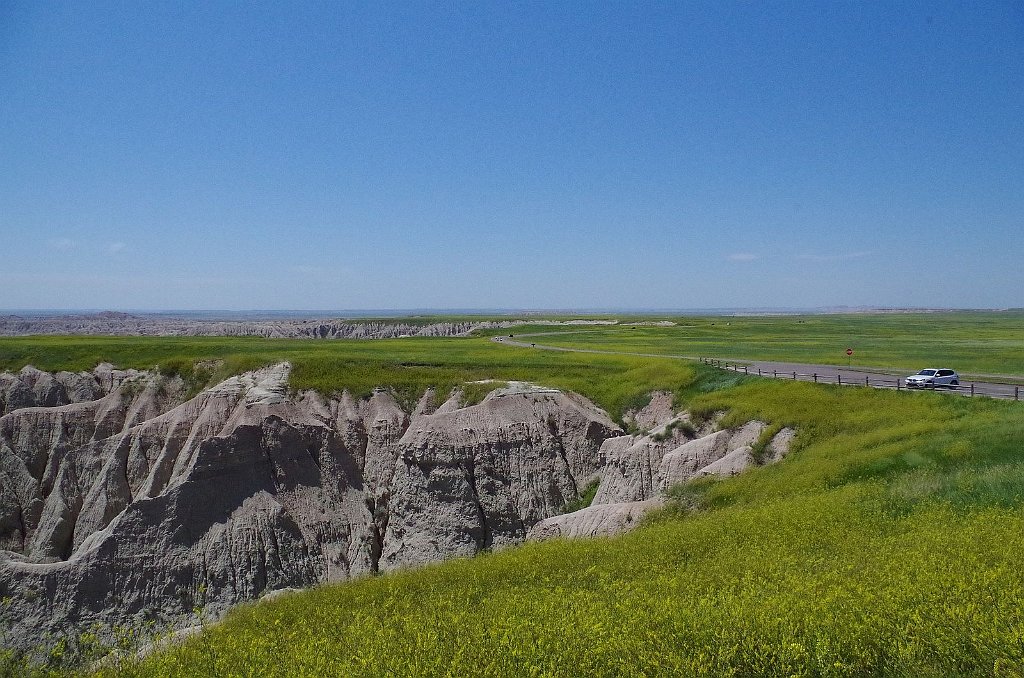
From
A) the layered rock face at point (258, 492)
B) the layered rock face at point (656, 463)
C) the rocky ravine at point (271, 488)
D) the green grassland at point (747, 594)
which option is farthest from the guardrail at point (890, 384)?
the layered rock face at point (258, 492)

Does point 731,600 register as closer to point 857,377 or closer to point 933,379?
point 933,379

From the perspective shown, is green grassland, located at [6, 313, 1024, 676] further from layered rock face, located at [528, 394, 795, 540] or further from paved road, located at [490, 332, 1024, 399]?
paved road, located at [490, 332, 1024, 399]

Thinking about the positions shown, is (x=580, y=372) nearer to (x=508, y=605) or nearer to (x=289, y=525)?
(x=289, y=525)

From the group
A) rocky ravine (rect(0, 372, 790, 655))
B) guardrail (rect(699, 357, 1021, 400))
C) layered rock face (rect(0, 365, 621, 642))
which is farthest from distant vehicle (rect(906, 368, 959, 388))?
layered rock face (rect(0, 365, 621, 642))

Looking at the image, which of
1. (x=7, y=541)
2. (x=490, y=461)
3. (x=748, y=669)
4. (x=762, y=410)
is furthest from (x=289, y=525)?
(x=748, y=669)

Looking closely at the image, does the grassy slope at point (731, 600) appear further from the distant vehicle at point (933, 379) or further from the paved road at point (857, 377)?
the distant vehicle at point (933, 379)

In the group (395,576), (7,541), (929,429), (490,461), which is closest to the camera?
(395,576)
